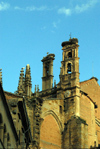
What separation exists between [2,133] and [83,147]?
1020 inches

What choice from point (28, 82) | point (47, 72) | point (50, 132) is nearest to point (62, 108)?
point (50, 132)

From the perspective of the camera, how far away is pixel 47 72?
5866cm

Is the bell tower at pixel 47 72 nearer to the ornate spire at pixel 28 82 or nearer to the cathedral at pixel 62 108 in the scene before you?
the cathedral at pixel 62 108

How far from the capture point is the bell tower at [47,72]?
57306 millimetres

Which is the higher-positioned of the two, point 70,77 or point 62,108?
point 70,77

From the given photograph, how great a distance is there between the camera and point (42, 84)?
2285 inches

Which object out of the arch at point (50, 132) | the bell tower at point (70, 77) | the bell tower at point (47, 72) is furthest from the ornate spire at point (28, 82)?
the arch at point (50, 132)

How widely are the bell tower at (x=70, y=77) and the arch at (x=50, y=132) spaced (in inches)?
88.0

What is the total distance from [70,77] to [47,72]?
630 centimetres

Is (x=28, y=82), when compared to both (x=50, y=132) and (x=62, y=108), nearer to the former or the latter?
(x=62, y=108)

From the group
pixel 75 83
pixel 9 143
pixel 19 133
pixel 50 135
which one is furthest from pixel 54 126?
pixel 9 143

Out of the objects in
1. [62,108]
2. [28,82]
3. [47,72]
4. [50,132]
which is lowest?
[50,132]

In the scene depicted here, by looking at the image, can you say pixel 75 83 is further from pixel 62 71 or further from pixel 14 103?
pixel 14 103

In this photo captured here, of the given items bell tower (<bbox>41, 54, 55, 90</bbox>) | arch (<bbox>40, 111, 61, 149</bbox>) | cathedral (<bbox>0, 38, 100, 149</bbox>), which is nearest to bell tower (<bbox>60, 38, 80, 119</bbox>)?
cathedral (<bbox>0, 38, 100, 149</bbox>)
